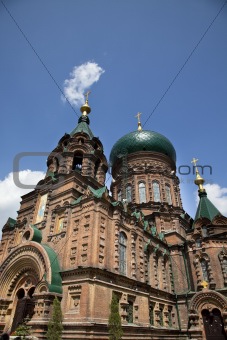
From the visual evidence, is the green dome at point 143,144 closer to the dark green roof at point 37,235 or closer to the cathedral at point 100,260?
the cathedral at point 100,260

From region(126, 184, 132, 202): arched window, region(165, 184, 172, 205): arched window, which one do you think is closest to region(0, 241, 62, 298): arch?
region(126, 184, 132, 202): arched window

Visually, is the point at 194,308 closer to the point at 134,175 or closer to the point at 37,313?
the point at 37,313

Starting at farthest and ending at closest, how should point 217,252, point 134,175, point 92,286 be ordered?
point 134,175, point 217,252, point 92,286

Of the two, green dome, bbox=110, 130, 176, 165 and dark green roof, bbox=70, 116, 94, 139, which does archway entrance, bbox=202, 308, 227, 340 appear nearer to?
dark green roof, bbox=70, 116, 94, 139

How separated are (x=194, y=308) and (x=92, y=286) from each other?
372 inches

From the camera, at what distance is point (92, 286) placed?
13.3 m

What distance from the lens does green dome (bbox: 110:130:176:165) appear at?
3155 centimetres

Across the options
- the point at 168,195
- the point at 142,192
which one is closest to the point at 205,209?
the point at 168,195

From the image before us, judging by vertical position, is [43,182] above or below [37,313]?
above

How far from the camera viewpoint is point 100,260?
47.4 feet

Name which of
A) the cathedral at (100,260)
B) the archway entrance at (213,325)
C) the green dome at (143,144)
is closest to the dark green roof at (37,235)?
the cathedral at (100,260)

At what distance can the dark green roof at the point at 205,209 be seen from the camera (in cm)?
2359

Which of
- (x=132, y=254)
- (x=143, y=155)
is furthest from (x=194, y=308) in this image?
(x=143, y=155)

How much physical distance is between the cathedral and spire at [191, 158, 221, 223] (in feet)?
0.32
